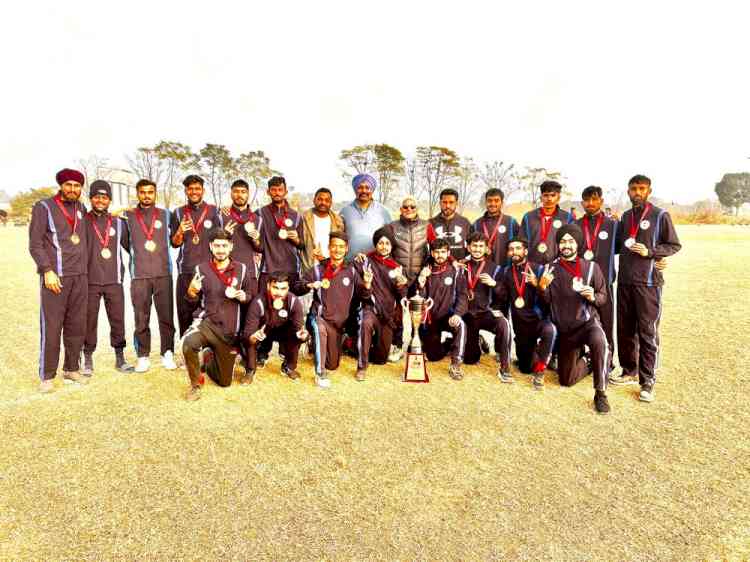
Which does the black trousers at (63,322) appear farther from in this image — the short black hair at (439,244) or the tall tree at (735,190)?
the tall tree at (735,190)

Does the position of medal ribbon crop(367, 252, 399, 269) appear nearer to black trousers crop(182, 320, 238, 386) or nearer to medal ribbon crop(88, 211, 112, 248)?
black trousers crop(182, 320, 238, 386)

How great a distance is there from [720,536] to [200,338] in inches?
190

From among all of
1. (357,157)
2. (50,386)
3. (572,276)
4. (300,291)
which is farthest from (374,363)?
(357,157)

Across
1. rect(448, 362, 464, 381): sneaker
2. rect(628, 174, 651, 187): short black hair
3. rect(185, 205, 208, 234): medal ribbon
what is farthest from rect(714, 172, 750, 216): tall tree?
rect(185, 205, 208, 234): medal ribbon

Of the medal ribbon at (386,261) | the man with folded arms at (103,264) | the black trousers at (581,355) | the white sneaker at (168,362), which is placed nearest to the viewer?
the black trousers at (581,355)

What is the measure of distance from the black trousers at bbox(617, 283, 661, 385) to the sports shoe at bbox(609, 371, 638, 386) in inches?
2.0

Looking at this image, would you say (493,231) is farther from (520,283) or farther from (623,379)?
(623,379)

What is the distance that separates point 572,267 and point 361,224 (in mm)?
2922

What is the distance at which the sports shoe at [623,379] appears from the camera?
5.44 metres

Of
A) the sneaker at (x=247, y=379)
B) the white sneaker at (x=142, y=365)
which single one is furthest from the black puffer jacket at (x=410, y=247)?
the white sneaker at (x=142, y=365)

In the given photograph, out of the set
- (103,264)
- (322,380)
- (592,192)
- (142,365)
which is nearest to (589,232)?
(592,192)

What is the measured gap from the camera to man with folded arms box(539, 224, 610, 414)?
5191 mm

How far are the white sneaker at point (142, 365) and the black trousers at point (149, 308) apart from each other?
63mm

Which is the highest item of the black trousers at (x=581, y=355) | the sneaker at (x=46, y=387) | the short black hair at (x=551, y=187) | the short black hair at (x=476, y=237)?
the short black hair at (x=551, y=187)
